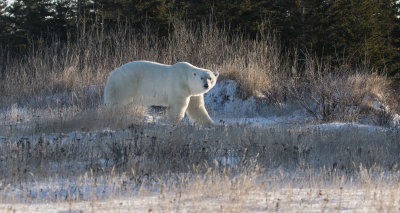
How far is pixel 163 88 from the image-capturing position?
895 cm

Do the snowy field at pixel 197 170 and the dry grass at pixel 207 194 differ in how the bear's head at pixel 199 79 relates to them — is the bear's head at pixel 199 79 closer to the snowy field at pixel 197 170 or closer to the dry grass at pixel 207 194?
the snowy field at pixel 197 170

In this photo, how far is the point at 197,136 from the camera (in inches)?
273

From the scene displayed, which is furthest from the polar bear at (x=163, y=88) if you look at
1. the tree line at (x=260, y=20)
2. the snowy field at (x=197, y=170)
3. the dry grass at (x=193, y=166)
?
the tree line at (x=260, y=20)

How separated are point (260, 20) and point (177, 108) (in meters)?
15.9

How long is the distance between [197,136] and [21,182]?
2731 millimetres

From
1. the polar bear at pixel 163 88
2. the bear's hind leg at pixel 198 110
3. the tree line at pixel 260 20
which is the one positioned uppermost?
the tree line at pixel 260 20

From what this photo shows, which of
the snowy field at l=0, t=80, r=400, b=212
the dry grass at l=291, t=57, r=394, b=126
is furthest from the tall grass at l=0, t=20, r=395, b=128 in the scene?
the snowy field at l=0, t=80, r=400, b=212

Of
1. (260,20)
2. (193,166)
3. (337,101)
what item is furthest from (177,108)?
(260,20)

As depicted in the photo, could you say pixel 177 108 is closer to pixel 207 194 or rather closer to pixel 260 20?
pixel 207 194

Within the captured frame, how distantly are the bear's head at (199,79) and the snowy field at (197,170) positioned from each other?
0.80 metres

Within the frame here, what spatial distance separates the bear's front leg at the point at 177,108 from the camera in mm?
8695

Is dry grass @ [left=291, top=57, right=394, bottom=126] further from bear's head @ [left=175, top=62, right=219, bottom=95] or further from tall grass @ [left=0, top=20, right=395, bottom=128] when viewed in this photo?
bear's head @ [left=175, top=62, right=219, bottom=95]

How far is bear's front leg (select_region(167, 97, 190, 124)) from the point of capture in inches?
342

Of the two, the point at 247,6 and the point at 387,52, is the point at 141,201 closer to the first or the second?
the point at 387,52
